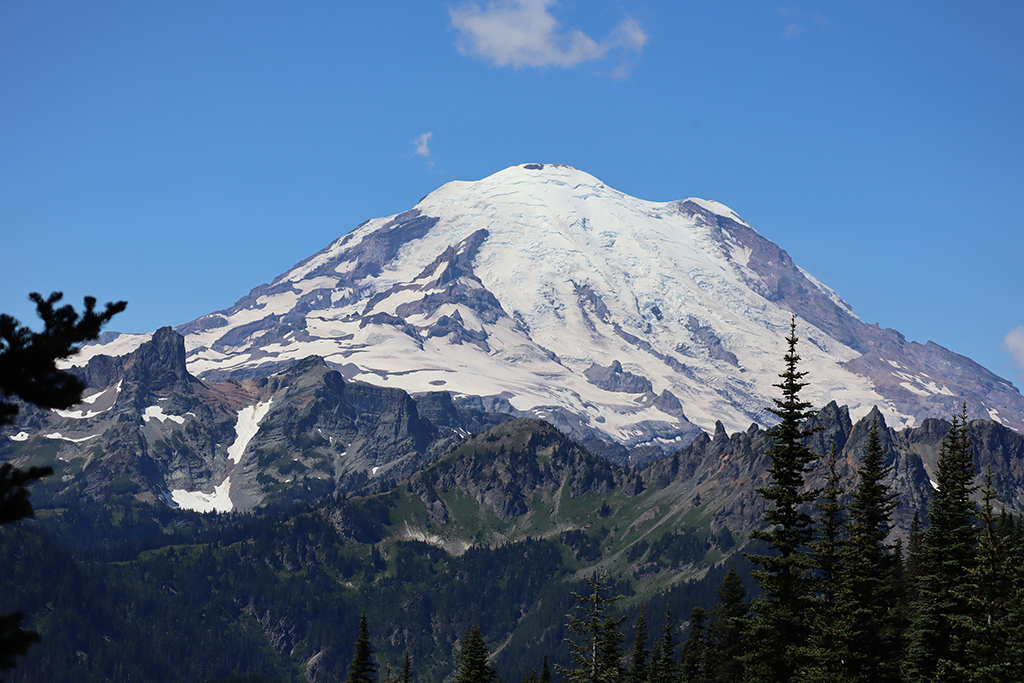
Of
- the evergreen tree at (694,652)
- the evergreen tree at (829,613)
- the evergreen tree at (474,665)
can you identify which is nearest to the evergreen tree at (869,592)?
the evergreen tree at (829,613)

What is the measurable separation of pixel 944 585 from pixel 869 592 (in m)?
7.50

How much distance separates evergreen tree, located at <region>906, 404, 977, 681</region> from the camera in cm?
5825

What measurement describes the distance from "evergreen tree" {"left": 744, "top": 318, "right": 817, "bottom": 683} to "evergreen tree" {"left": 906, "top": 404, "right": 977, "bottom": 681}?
853 cm

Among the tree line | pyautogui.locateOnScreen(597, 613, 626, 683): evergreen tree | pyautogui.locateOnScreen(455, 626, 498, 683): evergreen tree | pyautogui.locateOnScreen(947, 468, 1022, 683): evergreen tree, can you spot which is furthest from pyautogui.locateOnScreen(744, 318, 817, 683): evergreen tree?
pyautogui.locateOnScreen(455, 626, 498, 683): evergreen tree

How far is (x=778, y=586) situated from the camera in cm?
5125

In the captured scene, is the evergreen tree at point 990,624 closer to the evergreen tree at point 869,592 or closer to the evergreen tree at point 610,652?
the evergreen tree at point 869,592

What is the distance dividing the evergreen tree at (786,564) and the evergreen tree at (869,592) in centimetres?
241

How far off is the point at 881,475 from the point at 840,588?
1410 centimetres

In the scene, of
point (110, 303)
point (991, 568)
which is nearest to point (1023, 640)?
point (991, 568)

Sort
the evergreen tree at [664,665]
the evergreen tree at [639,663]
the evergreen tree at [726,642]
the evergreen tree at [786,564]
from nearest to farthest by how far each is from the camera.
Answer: the evergreen tree at [786,564] → the evergreen tree at [726,642] → the evergreen tree at [664,665] → the evergreen tree at [639,663]

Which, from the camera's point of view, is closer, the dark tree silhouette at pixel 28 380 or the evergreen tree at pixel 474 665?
the dark tree silhouette at pixel 28 380

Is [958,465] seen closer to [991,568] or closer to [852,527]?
[852,527]

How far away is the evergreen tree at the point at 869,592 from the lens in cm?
5244

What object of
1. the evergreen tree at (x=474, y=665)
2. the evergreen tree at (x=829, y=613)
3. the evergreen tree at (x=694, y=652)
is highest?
the evergreen tree at (x=829, y=613)
